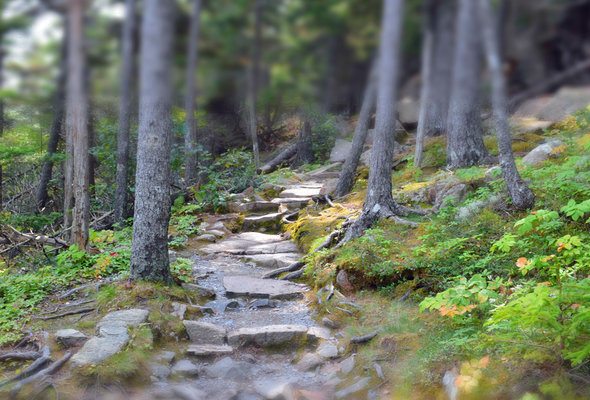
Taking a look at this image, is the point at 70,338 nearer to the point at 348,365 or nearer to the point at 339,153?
the point at 348,365

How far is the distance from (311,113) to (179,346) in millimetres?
4789

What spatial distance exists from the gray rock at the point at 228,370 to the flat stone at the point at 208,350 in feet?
0.66

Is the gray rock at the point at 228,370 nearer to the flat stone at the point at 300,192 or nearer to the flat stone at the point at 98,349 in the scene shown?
the flat stone at the point at 98,349

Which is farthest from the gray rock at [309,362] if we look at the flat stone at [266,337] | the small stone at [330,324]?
the small stone at [330,324]

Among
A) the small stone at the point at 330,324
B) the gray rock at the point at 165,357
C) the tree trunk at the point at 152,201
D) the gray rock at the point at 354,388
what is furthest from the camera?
the small stone at the point at 330,324

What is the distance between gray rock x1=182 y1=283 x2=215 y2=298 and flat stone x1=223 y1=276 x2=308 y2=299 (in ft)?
0.89

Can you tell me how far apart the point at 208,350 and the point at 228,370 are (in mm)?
496

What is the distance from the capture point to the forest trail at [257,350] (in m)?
4.80

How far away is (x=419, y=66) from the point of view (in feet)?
3.93

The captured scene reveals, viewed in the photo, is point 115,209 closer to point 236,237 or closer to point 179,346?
point 236,237

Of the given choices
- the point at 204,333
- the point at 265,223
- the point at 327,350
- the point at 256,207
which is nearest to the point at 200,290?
the point at 204,333

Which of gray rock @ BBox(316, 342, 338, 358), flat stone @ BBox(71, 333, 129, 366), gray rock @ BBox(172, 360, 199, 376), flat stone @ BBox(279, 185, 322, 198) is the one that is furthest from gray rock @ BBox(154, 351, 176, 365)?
flat stone @ BBox(279, 185, 322, 198)

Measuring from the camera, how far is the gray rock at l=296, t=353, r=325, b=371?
17.7 feet

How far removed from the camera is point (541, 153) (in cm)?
897
